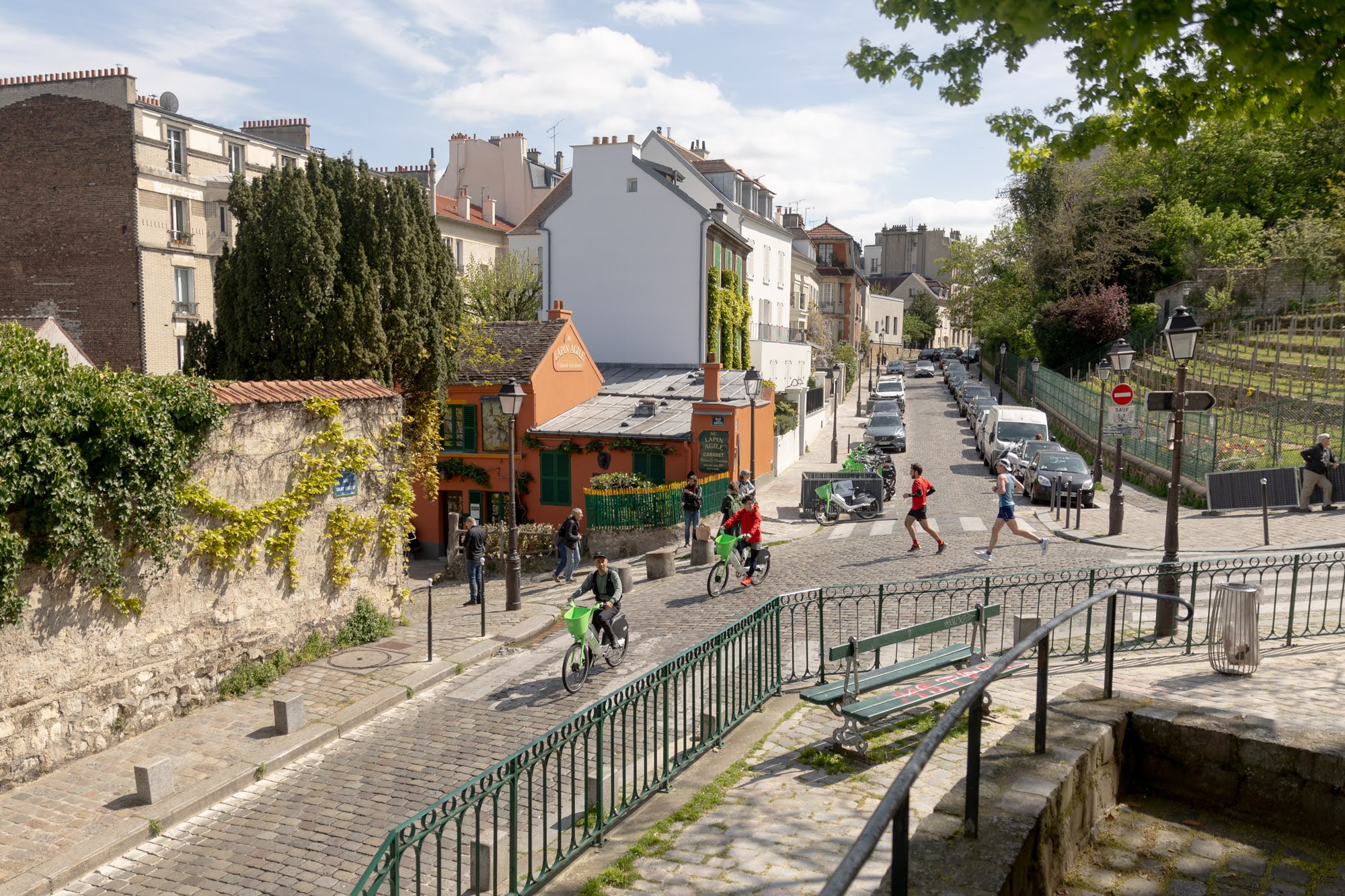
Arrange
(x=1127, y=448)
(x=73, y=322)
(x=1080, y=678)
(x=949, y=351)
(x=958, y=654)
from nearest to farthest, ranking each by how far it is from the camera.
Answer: (x=958, y=654), (x=1080, y=678), (x=1127, y=448), (x=73, y=322), (x=949, y=351)

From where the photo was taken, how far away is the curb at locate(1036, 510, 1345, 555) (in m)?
16.0

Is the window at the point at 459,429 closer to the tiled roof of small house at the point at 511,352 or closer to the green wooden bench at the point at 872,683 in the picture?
the tiled roof of small house at the point at 511,352

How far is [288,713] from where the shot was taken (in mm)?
10805

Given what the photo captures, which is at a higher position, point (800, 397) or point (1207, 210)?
point (1207, 210)

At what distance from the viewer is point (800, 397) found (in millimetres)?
38906

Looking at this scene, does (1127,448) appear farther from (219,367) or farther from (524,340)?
(219,367)

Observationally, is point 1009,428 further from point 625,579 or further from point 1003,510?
point 625,579

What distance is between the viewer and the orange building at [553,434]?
25.4 meters

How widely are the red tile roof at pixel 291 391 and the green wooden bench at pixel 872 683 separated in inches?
337

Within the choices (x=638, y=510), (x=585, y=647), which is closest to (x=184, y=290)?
(x=638, y=510)

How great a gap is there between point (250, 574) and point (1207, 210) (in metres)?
53.1

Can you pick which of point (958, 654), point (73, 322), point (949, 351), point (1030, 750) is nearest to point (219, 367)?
point (958, 654)

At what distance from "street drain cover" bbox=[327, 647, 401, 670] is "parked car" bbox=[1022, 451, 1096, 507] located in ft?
57.1

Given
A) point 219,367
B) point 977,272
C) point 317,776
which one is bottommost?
point 317,776
